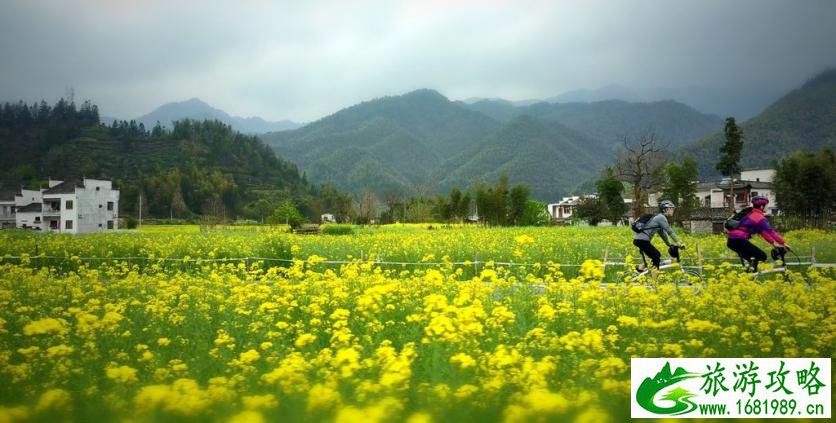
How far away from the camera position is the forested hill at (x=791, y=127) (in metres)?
38.4

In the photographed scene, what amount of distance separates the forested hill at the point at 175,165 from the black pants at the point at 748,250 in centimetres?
5773

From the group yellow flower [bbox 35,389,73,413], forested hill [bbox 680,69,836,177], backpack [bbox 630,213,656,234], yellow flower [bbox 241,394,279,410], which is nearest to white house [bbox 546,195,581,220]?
forested hill [bbox 680,69,836,177]

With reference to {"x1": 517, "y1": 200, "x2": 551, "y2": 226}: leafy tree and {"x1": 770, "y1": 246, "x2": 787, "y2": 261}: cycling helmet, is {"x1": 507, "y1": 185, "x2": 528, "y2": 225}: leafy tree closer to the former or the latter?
{"x1": 517, "y1": 200, "x2": 551, "y2": 226}: leafy tree

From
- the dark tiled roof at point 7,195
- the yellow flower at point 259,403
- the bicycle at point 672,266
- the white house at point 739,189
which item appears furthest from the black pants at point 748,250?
the white house at point 739,189

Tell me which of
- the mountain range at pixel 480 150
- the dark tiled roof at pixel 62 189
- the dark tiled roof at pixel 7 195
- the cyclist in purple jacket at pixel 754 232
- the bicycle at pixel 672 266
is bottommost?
the bicycle at pixel 672 266

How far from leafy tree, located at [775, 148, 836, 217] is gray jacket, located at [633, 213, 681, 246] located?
36.3m

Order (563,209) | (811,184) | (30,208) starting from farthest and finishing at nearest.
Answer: (563,209) < (811,184) < (30,208)

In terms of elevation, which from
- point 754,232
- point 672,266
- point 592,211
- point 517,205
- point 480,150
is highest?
point 480,150

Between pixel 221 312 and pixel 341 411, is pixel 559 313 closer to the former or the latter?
pixel 341 411

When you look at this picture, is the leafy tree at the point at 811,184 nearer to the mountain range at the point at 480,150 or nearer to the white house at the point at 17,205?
the mountain range at the point at 480,150

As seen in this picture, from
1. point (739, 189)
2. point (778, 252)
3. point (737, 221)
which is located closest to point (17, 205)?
point (737, 221)

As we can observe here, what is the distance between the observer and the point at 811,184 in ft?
131

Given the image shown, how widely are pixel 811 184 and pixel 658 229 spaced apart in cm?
3982

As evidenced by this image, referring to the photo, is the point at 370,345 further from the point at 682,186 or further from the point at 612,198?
the point at 612,198
